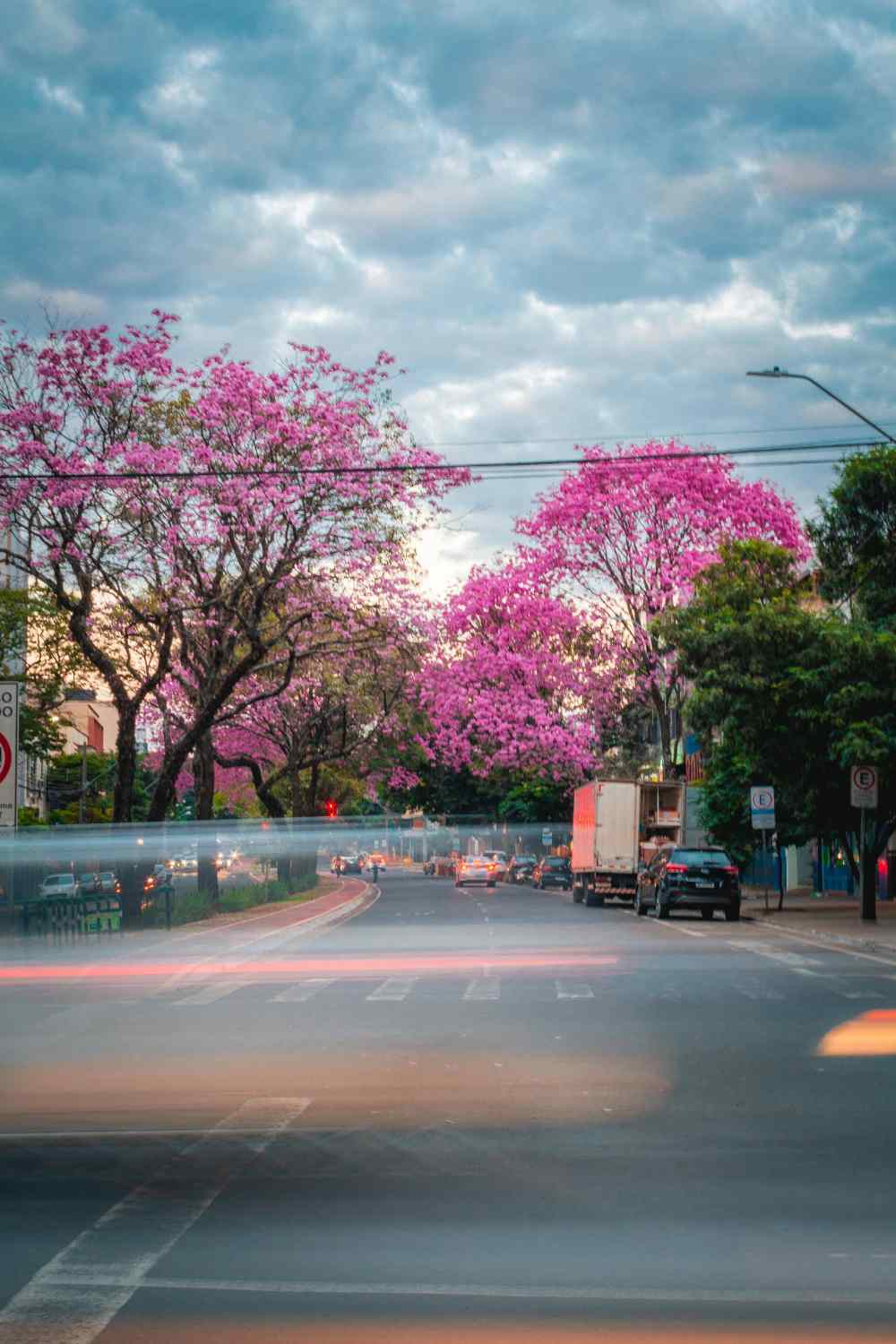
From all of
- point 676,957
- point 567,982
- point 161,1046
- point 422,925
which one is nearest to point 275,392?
point 422,925

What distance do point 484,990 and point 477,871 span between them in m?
59.0

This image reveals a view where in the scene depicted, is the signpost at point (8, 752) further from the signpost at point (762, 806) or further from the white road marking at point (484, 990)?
the signpost at point (762, 806)

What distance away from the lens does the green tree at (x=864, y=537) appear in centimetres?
3372

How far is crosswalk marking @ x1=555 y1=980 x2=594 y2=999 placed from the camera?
19234mm

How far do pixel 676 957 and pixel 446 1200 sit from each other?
18.1 metres

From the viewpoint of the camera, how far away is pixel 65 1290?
6.56 metres

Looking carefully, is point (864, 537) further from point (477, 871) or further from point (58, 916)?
point (477, 871)

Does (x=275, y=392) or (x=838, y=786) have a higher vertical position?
(x=275, y=392)

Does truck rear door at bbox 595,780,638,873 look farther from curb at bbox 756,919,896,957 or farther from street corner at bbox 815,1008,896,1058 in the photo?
street corner at bbox 815,1008,896,1058

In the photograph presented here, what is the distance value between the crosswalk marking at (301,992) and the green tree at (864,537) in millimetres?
16722

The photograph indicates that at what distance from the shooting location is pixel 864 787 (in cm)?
3262

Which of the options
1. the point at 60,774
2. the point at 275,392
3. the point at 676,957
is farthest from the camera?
the point at 60,774

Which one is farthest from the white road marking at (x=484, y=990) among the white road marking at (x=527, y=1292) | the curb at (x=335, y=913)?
the curb at (x=335, y=913)

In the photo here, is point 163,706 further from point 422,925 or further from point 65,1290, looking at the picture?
point 65,1290
